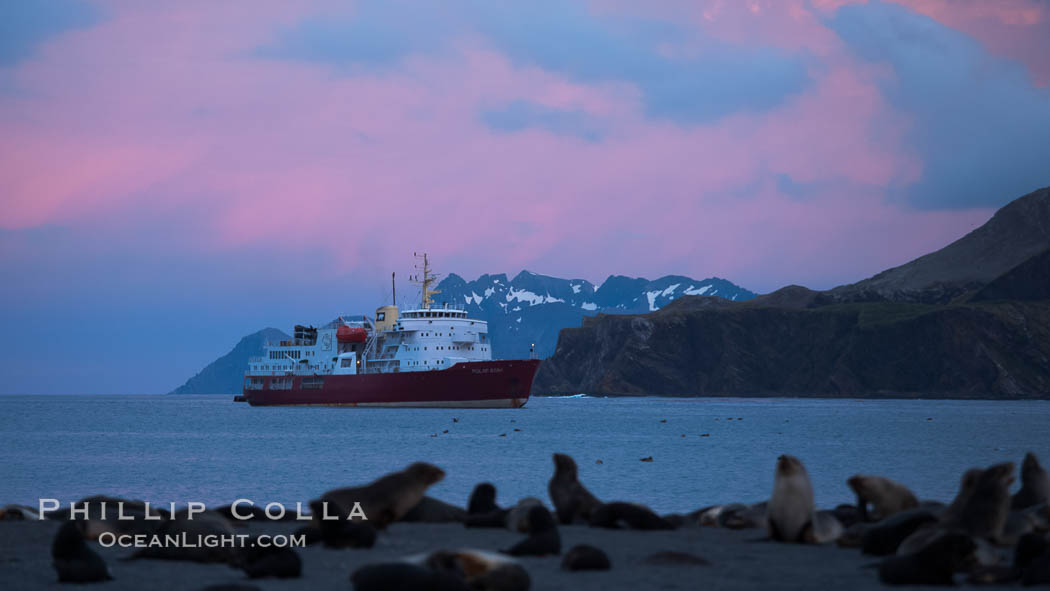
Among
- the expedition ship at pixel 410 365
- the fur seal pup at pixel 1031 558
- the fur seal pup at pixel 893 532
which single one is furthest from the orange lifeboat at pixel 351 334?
the fur seal pup at pixel 1031 558

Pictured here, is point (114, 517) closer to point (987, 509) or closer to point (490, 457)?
point (987, 509)

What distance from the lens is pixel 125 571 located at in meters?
7.68

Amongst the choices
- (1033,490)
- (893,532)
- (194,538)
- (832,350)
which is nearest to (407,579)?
(194,538)

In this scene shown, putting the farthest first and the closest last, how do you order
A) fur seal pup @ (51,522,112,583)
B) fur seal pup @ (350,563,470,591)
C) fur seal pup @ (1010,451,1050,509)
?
fur seal pup @ (1010,451,1050,509), fur seal pup @ (51,522,112,583), fur seal pup @ (350,563,470,591)

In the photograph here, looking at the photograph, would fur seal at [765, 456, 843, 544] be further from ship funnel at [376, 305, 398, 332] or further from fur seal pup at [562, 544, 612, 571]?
ship funnel at [376, 305, 398, 332]

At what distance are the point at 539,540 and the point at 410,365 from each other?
70.0 m

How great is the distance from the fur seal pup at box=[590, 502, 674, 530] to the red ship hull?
209 feet

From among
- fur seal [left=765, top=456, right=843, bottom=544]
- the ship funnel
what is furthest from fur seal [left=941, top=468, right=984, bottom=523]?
the ship funnel

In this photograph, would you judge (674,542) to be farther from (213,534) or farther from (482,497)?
(213,534)

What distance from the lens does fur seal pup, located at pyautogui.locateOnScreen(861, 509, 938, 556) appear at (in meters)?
8.04

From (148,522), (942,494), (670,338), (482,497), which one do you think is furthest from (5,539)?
(670,338)

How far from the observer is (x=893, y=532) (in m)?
8.12

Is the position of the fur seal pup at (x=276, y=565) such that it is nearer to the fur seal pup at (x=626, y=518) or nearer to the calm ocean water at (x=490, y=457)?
the fur seal pup at (x=626, y=518)

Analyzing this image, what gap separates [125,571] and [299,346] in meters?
85.1
